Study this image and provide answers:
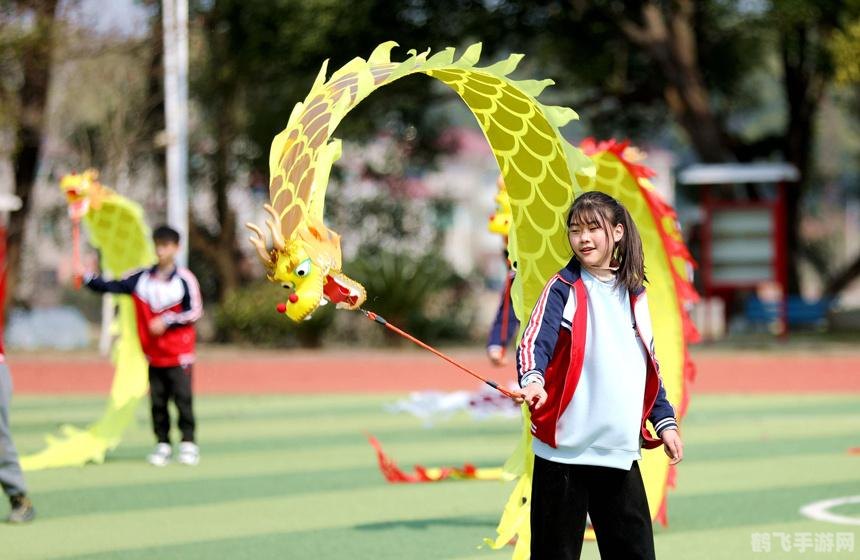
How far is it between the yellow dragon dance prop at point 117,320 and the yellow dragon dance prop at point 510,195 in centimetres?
447

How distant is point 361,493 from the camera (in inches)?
372

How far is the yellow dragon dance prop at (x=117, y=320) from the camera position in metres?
10.8

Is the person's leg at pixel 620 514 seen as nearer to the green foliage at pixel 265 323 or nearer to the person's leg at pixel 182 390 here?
the person's leg at pixel 182 390

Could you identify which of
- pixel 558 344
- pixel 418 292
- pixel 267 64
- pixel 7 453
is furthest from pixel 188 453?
pixel 267 64

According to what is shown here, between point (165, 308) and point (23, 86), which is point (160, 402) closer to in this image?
point (165, 308)

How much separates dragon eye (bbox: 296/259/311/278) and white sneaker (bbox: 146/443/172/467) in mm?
5831

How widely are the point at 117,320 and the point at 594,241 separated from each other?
7.26 meters

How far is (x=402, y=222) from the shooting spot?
31.7 m

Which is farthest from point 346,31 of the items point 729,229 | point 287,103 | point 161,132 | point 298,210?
point 298,210

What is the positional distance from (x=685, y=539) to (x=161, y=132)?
22176 millimetres

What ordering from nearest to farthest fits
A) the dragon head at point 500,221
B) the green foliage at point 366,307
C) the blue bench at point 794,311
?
the dragon head at point 500,221
the green foliage at point 366,307
the blue bench at point 794,311

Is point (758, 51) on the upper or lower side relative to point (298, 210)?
upper

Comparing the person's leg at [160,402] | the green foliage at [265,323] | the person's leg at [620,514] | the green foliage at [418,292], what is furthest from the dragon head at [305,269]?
the green foliage at [265,323]

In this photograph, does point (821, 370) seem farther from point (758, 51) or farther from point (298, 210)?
point (298, 210)
